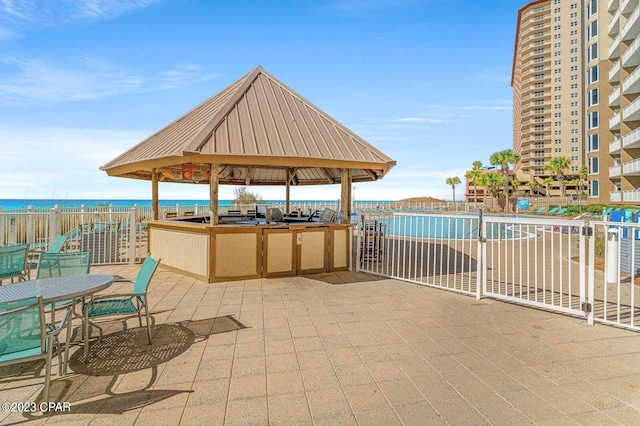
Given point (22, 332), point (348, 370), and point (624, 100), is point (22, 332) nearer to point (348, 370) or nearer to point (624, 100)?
point (348, 370)

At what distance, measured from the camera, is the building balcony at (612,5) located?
98.1 ft

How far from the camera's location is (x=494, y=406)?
2594 millimetres

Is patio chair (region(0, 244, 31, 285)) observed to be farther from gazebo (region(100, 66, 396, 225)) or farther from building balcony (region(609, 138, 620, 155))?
building balcony (region(609, 138, 620, 155))

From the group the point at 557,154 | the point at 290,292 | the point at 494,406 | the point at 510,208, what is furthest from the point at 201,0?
the point at 557,154

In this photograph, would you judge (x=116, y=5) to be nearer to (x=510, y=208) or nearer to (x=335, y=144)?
(x=335, y=144)

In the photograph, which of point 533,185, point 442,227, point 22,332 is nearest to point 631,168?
point 442,227

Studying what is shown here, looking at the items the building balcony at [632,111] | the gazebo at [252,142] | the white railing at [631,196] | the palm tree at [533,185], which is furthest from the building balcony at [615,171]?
the palm tree at [533,185]

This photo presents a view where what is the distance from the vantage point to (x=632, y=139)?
25859 millimetres

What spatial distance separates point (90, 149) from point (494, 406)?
74.2 feet

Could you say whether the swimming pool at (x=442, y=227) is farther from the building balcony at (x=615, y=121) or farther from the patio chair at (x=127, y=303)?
the building balcony at (x=615, y=121)

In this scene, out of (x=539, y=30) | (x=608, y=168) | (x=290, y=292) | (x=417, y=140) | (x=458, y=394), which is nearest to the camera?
(x=458, y=394)

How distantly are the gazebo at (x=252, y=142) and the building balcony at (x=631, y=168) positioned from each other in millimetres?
27593

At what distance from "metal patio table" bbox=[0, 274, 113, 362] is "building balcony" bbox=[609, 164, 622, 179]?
38002mm

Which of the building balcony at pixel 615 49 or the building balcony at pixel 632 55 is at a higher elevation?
the building balcony at pixel 615 49
